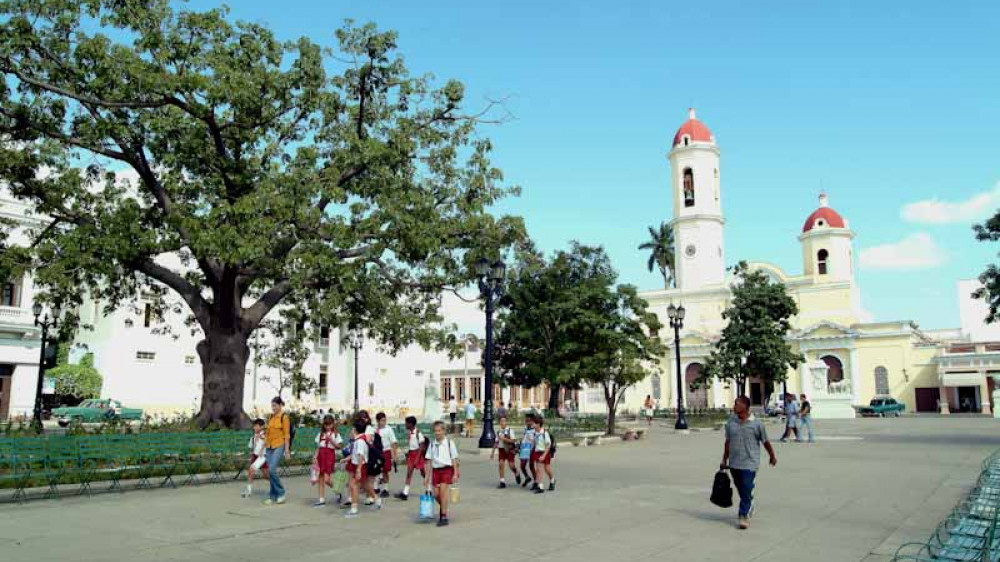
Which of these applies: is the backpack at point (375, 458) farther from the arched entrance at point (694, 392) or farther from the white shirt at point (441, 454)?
the arched entrance at point (694, 392)

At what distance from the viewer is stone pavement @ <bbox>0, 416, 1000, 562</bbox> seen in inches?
313

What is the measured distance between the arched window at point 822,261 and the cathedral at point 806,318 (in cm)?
9

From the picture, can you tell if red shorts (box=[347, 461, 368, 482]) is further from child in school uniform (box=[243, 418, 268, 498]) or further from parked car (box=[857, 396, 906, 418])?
parked car (box=[857, 396, 906, 418])

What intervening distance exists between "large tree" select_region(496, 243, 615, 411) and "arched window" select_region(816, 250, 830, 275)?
41430 mm

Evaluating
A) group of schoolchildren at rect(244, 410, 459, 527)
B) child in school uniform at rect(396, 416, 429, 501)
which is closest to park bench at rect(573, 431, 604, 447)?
group of schoolchildren at rect(244, 410, 459, 527)

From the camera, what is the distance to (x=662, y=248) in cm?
9125

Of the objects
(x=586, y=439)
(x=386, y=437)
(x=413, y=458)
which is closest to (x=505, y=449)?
(x=413, y=458)

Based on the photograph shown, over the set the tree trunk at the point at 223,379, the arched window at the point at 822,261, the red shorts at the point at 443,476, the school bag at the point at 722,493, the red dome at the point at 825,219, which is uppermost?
the red dome at the point at 825,219

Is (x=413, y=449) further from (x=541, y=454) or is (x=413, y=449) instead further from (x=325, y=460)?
(x=541, y=454)

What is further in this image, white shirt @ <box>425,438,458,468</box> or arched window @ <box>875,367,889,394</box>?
arched window @ <box>875,367,889,394</box>

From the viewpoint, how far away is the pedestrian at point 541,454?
12.8 metres

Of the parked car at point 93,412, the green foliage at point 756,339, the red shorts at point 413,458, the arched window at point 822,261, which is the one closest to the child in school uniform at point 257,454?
the red shorts at point 413,458

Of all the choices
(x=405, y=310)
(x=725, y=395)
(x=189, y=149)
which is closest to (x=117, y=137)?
(x=189, y=149)

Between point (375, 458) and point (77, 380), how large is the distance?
126 feet
